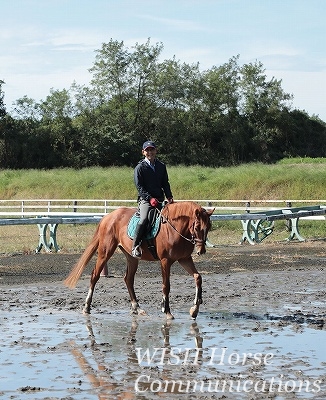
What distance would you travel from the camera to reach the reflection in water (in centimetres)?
853

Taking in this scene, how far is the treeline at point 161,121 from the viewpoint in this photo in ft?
240

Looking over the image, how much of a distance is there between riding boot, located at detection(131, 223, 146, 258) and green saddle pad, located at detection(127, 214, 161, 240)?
4.8 inches

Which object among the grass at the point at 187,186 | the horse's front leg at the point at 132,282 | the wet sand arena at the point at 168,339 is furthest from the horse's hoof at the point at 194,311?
the grass at the point at 187,186

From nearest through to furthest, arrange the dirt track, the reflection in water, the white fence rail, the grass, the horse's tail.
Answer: the reflection in water
the horse's tail
the dirt track
the grass
the white fence rail

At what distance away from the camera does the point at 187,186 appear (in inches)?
1986

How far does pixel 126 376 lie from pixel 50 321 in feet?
12.8

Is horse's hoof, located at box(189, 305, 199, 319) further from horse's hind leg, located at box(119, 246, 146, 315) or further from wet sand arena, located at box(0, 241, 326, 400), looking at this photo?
horse's hind leg, located at box(119, 246, 146, 315)

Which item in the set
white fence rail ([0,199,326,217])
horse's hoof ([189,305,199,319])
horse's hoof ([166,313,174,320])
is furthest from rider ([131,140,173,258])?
white fence rail ([0,199,326,217])

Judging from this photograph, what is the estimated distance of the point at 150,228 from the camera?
13562mm

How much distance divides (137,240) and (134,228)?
0.30 metres

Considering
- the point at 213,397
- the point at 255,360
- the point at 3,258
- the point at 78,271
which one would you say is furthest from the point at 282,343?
the point at 3,258

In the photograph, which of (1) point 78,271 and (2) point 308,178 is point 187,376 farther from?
(2) point 308,178

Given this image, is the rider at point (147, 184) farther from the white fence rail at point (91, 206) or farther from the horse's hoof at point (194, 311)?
the white fence rail at point (91, 206)

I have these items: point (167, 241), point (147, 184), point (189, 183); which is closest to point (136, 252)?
point (167, 241)
